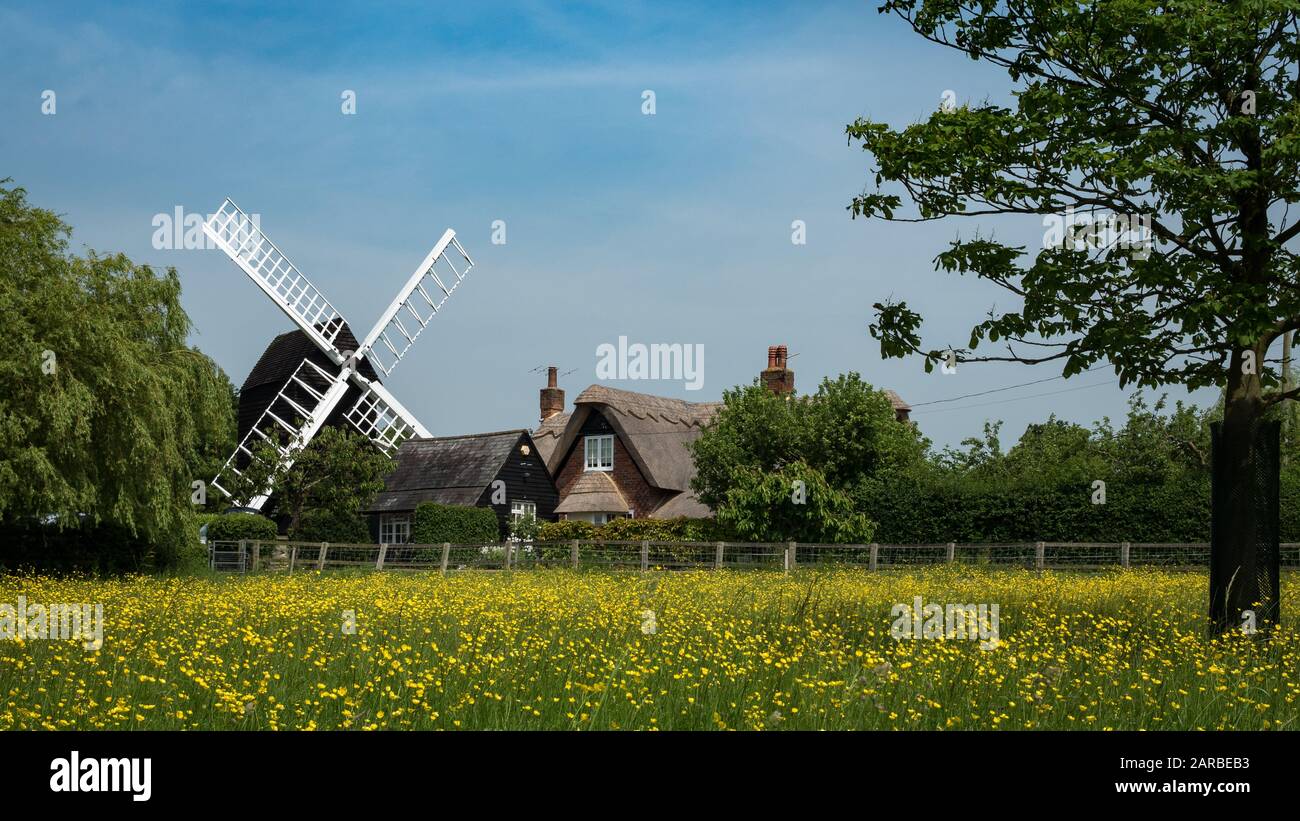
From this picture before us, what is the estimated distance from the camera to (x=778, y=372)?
47.5 meters

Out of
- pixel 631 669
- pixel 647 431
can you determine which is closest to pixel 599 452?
pixel 647 431

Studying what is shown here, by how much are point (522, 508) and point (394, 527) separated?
18.0ft

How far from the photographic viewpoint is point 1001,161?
487 inches

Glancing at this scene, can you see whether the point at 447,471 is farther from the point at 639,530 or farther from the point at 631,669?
the point at 631,669

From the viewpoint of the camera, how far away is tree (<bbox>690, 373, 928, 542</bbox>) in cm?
3644

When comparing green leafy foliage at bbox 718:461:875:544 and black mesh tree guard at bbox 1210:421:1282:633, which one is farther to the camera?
green leafy foliage at bbox 718:461:875:544

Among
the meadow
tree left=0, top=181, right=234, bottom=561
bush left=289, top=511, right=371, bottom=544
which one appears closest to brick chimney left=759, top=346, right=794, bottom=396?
bush left=289, top=511, right=371, bottom=544

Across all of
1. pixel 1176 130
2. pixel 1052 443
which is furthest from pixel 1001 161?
pixel 1052 443

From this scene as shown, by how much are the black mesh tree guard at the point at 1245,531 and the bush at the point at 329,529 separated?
1354 inches

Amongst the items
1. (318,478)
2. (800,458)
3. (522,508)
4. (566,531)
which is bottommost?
(566,531)

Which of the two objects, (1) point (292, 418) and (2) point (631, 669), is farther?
Result: (1) point (292, 418)

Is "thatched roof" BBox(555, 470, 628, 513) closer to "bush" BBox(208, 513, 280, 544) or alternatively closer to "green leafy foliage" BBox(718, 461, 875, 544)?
"green leafy foliage" BBox(718, 461, 875, 544)

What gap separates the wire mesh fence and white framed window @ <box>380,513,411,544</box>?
10.6 m
